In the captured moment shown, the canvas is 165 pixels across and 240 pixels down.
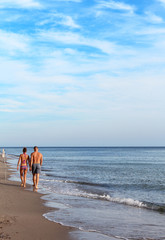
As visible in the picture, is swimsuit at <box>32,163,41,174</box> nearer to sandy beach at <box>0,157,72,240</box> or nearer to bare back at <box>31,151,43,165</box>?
bare back at <box>31,151,43,165</box>

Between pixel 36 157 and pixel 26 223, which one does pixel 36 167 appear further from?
pixel 26 223

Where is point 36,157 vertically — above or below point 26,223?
above

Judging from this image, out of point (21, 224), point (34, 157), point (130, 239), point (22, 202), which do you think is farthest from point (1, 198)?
point (130, 239)

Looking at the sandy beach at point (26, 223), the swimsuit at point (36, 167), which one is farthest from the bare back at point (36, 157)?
the sandy beach at point (26, 223)

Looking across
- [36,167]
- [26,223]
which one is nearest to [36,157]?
[36,167]

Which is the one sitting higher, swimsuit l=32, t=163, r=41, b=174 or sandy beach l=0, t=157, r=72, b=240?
swimsuit l=32, t=163, r=41, b=174

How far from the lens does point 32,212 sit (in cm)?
861

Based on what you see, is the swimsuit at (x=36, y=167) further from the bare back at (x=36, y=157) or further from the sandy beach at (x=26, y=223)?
the sandy beach at (x=26, y=223)

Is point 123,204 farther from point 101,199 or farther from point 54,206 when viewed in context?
point 54,206

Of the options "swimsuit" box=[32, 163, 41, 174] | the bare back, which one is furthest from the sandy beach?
the bare back

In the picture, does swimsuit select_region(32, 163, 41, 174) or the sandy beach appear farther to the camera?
swimsuit select_region(32, 163, 41, 174)

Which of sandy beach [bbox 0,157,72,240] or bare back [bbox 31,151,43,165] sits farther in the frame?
bare back [bbox 31,151,43,165]

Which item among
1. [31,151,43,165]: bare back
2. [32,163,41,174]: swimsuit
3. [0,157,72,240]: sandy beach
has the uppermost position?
[31,151,43,165]: bare back

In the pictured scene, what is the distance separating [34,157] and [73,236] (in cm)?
668
